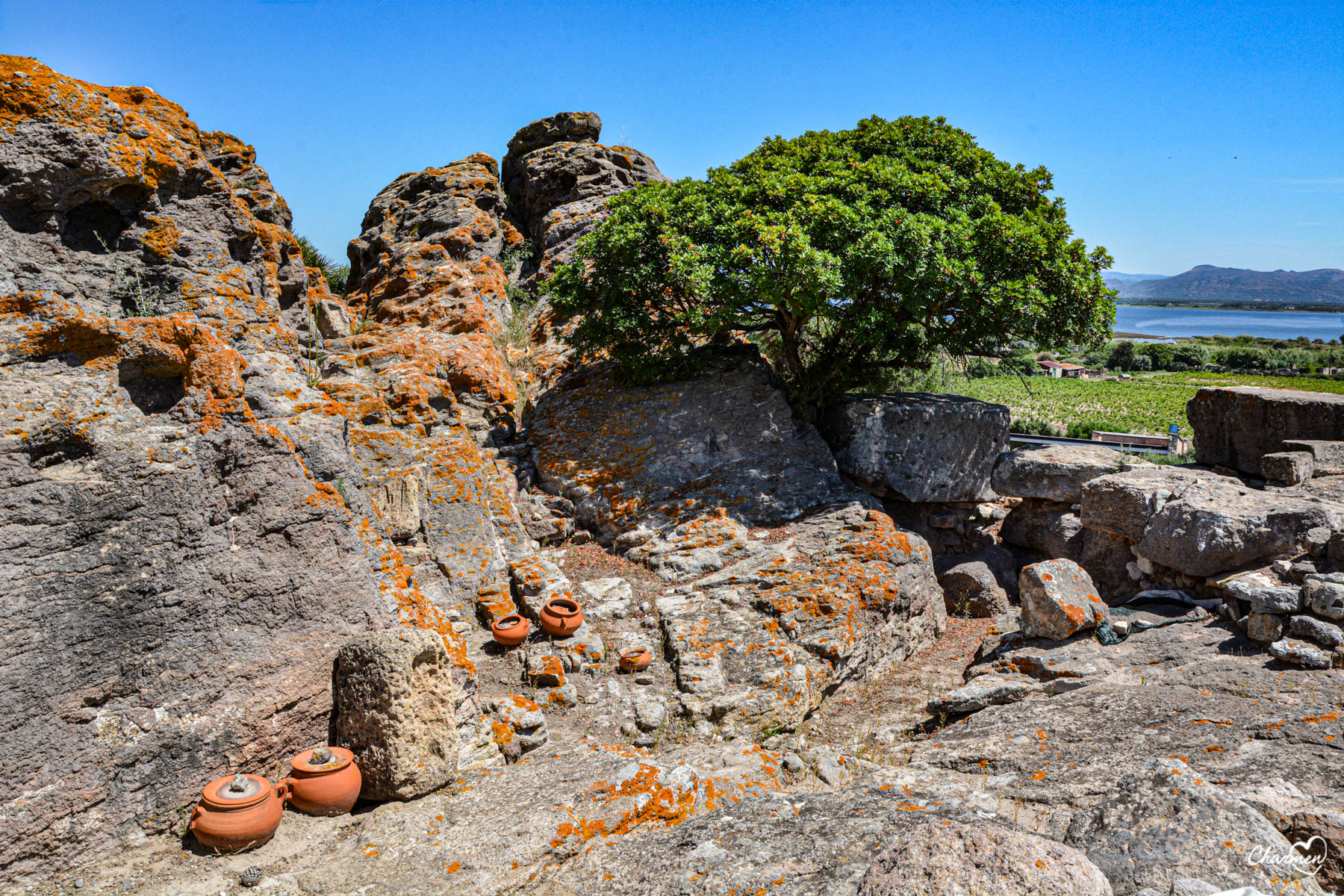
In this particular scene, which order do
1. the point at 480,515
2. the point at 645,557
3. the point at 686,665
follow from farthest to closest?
the point at 645,557
the point at 480,515
the point at 686,665

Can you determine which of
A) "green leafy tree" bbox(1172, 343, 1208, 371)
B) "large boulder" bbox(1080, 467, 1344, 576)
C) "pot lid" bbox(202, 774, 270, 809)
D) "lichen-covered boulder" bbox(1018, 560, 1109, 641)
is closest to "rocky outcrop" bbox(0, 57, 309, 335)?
"pot lid" bbox(202, 774, 270, 809)

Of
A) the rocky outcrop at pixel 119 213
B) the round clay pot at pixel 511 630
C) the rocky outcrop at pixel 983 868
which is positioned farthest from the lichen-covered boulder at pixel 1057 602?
the rocky outcrop at pixel 119 213

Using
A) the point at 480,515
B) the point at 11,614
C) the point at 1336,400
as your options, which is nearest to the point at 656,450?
the point at 480,515

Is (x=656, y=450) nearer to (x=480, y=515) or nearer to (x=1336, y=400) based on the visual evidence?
(x=480, y=515)

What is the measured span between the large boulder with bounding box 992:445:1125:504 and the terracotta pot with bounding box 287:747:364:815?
11.2 meters

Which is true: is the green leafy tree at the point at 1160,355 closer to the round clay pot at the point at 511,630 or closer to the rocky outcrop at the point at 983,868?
the round clay pot at the point at 511,630

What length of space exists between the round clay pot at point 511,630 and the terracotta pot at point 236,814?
9.17ft

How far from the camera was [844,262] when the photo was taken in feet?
34.3

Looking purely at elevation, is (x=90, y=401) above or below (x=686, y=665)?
above

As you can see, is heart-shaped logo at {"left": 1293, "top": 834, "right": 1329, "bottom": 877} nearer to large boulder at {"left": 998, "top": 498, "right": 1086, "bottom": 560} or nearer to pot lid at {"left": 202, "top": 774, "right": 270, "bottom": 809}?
pot lid at {"left": 202, "top": 774, "right": 270, "bottom": 809}

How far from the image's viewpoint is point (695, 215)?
453 inches

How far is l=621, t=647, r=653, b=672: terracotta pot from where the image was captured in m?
7.41

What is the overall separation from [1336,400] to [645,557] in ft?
37.1

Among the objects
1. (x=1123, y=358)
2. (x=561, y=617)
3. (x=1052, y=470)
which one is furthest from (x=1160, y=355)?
(x=561, y=617)
